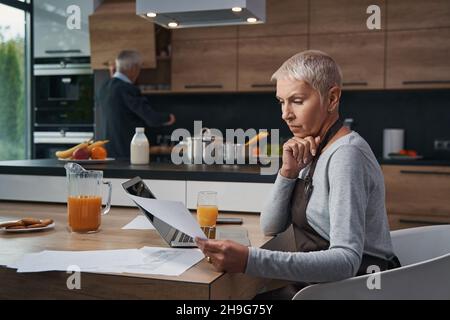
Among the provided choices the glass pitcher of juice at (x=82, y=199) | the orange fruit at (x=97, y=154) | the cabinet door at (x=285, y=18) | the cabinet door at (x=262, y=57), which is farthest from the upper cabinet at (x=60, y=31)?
the glass pitcher of juice at (x=82, y=199)

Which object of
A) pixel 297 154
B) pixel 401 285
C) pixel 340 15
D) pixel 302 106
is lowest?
pixel 401 285

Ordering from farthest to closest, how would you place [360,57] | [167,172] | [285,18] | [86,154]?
[285,18] < [360,57] < [86,154] < [167,172]

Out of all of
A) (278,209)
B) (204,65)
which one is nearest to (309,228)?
(278,209)

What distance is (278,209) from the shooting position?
143 centimetres

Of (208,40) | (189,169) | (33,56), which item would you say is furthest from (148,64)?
(189,169)

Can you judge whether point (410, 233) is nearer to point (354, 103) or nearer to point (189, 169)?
point (189, 169)

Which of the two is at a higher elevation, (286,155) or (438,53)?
(438,53)

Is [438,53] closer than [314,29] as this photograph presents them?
Yes

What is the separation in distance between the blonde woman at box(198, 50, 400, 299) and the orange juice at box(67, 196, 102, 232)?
46 centimetres

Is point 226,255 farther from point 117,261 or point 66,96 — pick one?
point 66,96

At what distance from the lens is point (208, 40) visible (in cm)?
445

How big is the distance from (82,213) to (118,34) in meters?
3.35

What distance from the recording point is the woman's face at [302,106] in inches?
50.1

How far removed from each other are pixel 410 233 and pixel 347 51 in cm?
279
